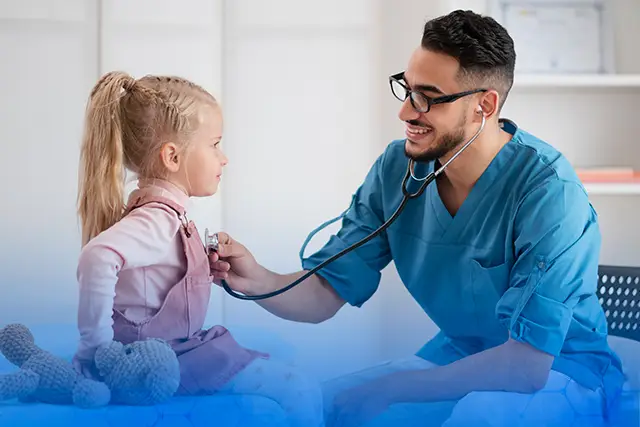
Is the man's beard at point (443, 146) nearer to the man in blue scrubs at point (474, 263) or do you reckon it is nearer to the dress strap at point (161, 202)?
the man in blue scrubs at point (474, 263)

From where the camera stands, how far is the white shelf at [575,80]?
2088 millimetres

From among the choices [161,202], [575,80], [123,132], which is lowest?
[161,202]

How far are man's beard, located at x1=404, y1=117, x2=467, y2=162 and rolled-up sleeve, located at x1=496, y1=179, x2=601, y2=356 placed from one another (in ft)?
0.50

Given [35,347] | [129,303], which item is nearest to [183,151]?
[129,303]

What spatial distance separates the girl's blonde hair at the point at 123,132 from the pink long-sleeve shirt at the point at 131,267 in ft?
0.14

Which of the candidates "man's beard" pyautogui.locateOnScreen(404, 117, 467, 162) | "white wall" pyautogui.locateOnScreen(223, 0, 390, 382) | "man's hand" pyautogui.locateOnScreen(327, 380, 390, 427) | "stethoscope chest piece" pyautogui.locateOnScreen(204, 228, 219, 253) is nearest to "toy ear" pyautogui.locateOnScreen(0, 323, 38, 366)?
"stethoscope chest piece" pyautogui.locateOnScreen(204, 228, 219, 253)

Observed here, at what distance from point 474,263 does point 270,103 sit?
1.02m

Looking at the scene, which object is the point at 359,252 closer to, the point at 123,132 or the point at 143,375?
the point at 123,132

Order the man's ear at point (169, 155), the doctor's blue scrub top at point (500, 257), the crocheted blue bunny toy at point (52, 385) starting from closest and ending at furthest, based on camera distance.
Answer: the crocheted blue bunny toy at point (52, 385) < the doctor's blue scrub top at point (500, 257) < the man's ear at point (169, 155)

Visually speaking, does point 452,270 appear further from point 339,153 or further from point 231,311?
point 339,153

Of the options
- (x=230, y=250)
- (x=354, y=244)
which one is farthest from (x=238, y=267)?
(x=354, y=244)

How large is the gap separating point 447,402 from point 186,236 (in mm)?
457

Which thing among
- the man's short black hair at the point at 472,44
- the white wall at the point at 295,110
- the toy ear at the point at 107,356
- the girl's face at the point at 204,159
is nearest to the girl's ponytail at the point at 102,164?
the girl's face at the point at 204,159

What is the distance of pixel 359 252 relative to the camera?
4.98 ft
